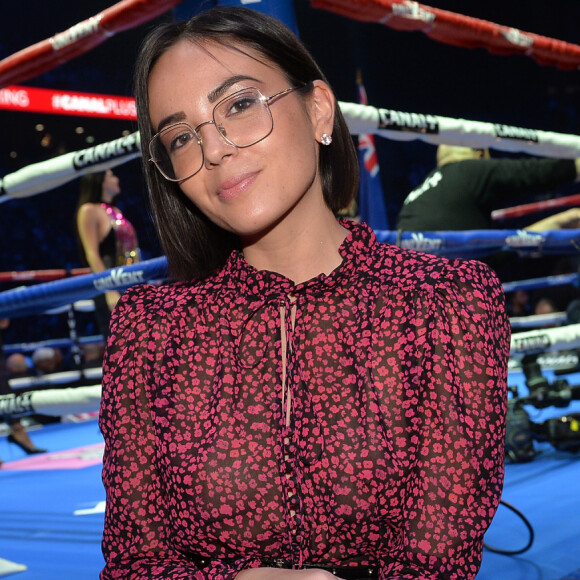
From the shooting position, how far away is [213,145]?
82 centimetres

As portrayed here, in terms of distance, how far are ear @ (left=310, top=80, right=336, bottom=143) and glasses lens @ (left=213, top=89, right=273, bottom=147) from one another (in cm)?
11

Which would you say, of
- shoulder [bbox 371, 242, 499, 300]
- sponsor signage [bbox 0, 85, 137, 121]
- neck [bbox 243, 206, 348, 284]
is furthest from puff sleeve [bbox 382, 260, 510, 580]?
sponsor signage [bbox 0, 85, 137, 121]

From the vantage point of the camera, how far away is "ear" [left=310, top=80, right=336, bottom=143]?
91 centimetres

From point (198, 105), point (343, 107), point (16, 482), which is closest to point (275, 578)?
point (198, 105)

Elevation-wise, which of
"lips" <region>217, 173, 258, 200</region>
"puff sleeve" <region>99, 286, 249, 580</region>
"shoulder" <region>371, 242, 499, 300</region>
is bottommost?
"puff sleeve" <region>99, 286, 249, 580</region>

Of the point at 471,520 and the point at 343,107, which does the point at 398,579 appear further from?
the point at 343,107

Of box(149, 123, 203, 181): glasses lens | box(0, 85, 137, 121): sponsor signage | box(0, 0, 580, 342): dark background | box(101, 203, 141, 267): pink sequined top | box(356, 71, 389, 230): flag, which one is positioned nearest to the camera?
box(149, 123, 203, 181): glasses lens

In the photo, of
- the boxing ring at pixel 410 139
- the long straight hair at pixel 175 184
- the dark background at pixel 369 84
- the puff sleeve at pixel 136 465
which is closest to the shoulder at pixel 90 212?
the boxing ring at pixel 410 139

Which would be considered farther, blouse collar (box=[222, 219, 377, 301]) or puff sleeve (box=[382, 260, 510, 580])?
blouse collar (box=[222, 219, 377, 301])

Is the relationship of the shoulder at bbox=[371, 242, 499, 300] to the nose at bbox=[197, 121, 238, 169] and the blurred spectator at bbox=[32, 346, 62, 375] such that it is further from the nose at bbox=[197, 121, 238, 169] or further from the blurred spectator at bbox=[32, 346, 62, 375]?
the blurred spectator at bbox=[32, 346, 62, 375]

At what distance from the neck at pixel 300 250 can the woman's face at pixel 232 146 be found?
30mm

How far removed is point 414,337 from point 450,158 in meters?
2.37

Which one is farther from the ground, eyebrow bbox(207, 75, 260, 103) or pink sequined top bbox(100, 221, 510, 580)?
eyebrow bbox(207, 75, 260, 103)

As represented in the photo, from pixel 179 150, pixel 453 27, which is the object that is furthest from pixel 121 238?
pixel 179 150
